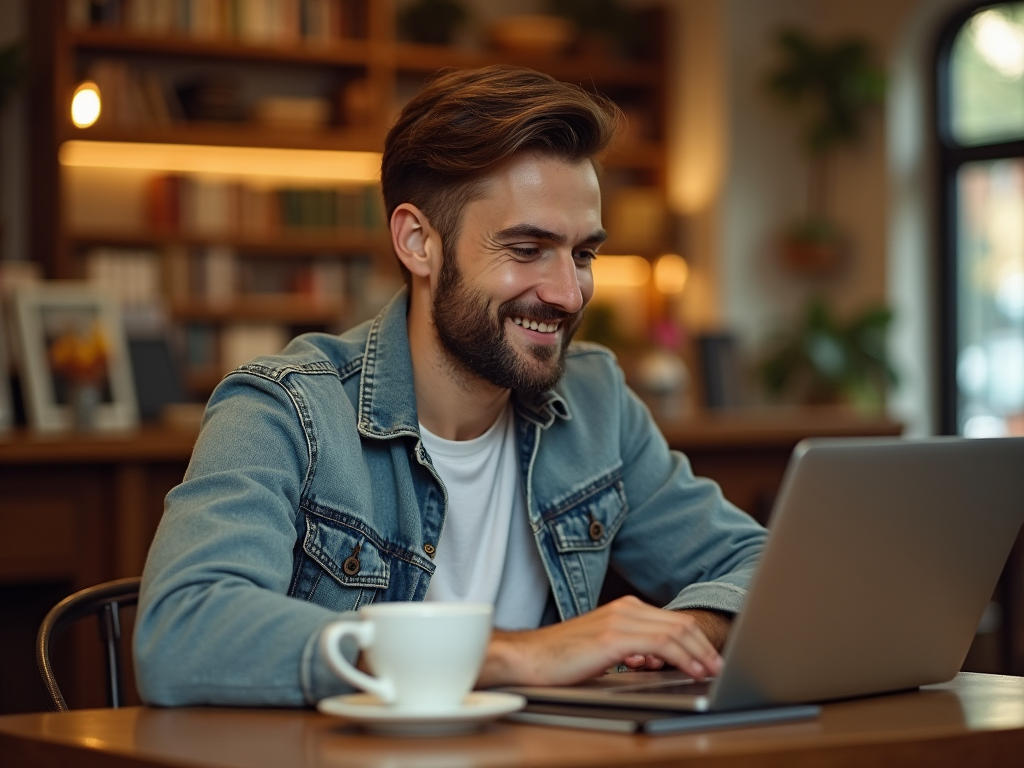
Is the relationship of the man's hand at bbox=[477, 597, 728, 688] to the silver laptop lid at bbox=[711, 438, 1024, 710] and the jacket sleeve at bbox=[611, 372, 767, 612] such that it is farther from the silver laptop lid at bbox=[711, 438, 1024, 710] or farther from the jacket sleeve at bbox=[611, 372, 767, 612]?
the jacket sleeve at bbox=[611, 372, 767, 612]

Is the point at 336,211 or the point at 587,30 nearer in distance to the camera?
the point at 336,211

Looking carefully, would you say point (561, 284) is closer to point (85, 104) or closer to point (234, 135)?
point (85, 104)

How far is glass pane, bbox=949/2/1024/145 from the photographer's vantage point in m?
6.33

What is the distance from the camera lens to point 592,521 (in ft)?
A: 5.61

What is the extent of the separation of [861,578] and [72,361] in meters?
2.69

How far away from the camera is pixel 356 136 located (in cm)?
641

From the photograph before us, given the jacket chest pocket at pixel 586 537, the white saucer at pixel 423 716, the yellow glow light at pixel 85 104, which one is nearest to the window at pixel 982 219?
the yellow glow light at pixel 85 104

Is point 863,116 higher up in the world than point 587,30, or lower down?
lower down

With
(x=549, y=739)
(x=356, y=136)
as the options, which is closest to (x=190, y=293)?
(x=356, y=136)

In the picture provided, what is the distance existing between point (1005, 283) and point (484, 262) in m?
5.42

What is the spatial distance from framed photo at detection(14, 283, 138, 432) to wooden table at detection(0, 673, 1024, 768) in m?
2.35

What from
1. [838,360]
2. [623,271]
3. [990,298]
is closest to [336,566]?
[838,360]

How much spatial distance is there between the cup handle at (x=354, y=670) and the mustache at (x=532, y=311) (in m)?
0.68

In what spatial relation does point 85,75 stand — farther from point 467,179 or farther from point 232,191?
point 467,179
